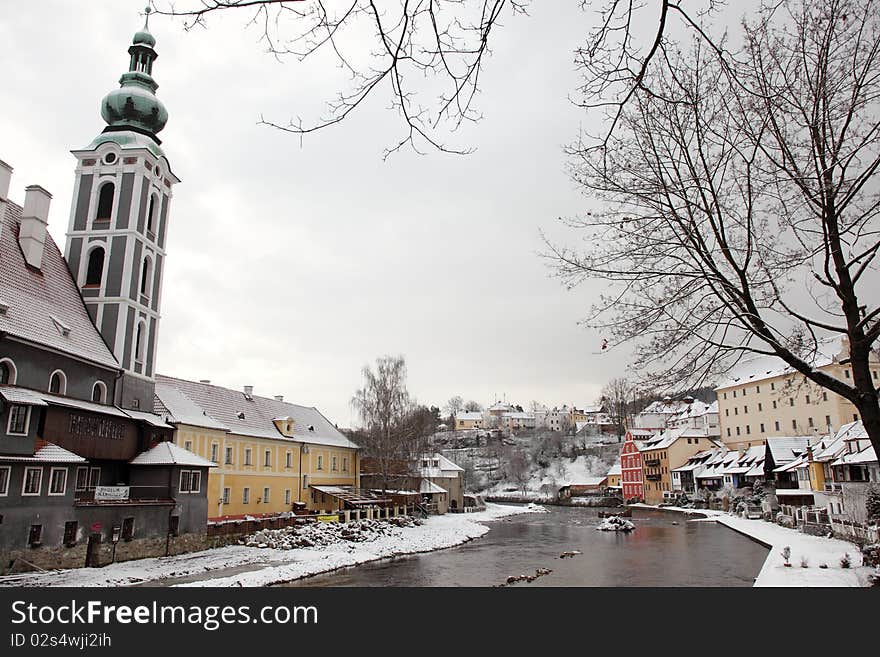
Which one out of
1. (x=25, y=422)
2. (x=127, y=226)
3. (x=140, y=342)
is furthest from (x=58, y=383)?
(x=127, y=226)

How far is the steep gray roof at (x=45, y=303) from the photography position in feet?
63.9

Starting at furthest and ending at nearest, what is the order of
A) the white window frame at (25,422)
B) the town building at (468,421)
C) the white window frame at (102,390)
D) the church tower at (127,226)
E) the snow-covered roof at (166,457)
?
the town building at (468,421), the church tower at (127,226), the snow-covered roof at (166,457), the white window frame at (102,390), the white window frame at (25,422)

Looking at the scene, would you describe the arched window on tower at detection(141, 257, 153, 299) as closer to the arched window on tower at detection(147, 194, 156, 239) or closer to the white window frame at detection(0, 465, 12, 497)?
the arched window on tower at detection(147, 194, 156, 239)

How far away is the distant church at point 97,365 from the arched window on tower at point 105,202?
0.05 meters

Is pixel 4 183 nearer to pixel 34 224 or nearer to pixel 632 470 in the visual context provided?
pixel 34 224

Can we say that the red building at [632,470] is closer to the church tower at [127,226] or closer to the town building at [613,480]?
the town building at [613,480]

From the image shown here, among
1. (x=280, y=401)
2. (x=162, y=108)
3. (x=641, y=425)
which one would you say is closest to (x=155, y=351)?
(x=162, y=108)

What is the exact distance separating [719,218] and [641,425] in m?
78.1

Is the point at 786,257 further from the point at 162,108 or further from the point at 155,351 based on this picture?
the point at 162,108

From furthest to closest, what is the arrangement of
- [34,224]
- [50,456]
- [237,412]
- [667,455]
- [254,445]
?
[667,455]
[237,412]
[254,445]
[34,224]
[50,456]

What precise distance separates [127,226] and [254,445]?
47.2 feet

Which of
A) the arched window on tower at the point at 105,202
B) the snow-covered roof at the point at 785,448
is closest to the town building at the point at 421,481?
the arched window on tower at the point at 105,202

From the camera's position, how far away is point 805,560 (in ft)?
57.0

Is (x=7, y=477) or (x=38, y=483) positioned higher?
(x=7, y=477)
